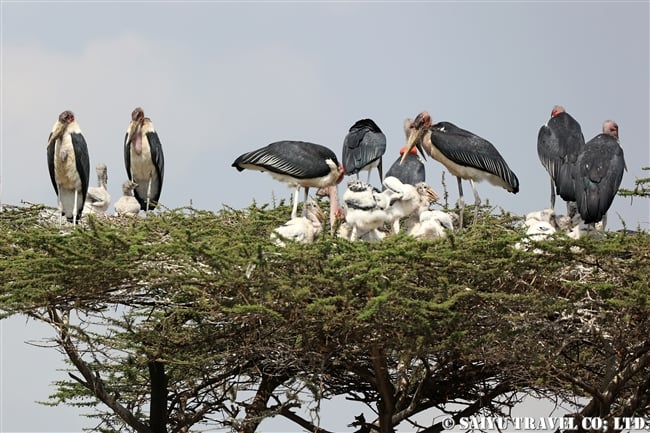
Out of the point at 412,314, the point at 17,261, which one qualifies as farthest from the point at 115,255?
the point at 412,314

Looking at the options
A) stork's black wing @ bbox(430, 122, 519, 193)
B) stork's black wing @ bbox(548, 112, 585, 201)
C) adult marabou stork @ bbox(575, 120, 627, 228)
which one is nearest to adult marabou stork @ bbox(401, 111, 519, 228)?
stork's black wing @ bbox(430, 122, 519, 193)

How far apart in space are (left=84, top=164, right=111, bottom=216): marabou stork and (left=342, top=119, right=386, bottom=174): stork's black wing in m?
4.09

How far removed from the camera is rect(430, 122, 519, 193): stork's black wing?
16766 mm

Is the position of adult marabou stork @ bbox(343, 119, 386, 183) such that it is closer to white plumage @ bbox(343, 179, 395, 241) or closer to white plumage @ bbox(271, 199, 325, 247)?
white plumage @ bbox(271, 199, 325, 247)

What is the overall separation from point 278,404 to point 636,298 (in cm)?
467

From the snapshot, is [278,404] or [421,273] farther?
[278,404]

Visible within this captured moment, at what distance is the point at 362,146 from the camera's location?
17.7m

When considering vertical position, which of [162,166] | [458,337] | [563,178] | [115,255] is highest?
[162,166]

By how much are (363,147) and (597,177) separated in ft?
9.85

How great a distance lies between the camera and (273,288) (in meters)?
13.4

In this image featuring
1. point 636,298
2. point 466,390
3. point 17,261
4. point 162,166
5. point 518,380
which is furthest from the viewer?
point 162,166

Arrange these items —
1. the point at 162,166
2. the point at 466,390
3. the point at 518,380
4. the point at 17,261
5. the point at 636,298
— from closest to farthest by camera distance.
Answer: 1. the point at 636,298
2. the point at 17,261
3. the point at 518,380
4. the point at 466,390
5. the point at 162,166

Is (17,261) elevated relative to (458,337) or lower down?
elevated

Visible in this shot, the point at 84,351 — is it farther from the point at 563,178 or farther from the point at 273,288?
the point at 563,178
